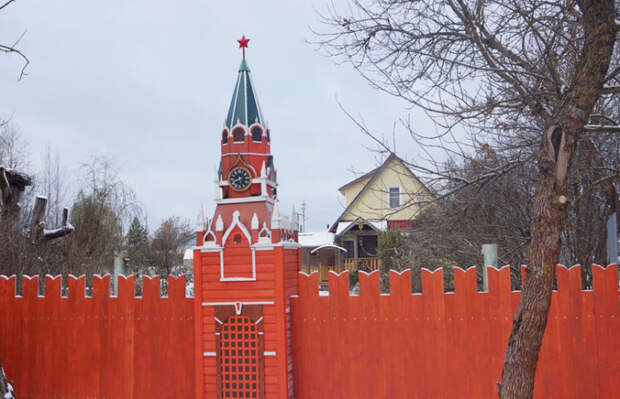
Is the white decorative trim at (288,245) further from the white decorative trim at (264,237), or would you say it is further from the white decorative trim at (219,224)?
the white decorative trim at (219,224)

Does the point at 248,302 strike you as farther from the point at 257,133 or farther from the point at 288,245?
the point at 257,133

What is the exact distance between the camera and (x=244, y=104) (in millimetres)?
6531

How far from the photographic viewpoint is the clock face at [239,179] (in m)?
6.43

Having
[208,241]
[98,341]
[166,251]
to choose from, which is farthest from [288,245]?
[166,251]

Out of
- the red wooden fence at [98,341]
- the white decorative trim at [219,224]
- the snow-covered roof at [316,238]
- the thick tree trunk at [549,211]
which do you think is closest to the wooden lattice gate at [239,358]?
the red wooden fence at [98,341]

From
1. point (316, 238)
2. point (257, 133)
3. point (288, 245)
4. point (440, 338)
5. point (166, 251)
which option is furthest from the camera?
point (316, 238)

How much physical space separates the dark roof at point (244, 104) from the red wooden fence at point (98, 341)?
232 centimetres

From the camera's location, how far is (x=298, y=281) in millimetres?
6664

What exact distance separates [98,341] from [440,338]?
463cm

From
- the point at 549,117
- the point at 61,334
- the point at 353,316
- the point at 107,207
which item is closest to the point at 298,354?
the point at 353,316

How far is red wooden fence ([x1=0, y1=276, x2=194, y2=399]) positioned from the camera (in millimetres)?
6746

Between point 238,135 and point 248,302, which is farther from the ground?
point 238,135

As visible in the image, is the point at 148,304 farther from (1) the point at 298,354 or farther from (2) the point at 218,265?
(1) the point at 298,354

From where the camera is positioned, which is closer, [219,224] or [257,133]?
[219,224]
